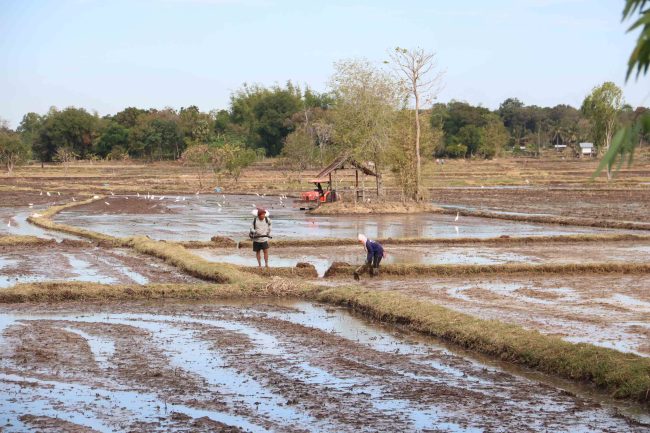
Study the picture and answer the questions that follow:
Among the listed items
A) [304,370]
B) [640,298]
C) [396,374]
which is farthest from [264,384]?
[640,298]

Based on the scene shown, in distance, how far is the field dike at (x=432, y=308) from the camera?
9.29 m

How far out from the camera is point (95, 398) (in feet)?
28.5

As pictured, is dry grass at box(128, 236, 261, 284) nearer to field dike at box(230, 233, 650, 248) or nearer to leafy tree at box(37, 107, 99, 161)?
field dike at box(230, 233, 650, 248)

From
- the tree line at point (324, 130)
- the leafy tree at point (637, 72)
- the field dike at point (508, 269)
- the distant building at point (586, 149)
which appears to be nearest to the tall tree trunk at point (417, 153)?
the tree line at point (324, 130)

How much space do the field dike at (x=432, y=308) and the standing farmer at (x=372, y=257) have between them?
0.46 meters

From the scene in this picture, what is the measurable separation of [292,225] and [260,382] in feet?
78.1

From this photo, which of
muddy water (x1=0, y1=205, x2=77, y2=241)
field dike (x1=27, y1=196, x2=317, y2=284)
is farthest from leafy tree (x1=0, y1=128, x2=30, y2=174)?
field dike (x1=27, y1=196, x2=317, y2=284)

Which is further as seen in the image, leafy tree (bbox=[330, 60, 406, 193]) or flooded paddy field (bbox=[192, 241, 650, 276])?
leafy tree (bbox=[330, 60, 406, 193])

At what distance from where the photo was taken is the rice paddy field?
8211 mm

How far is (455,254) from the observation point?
75.3 feet

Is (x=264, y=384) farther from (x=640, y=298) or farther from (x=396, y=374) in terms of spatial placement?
(x=640, y=298)

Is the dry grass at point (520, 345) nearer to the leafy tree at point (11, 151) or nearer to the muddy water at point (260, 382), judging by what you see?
the muddy water at point (260, 382)

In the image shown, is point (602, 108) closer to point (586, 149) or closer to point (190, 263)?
point (586, 149)

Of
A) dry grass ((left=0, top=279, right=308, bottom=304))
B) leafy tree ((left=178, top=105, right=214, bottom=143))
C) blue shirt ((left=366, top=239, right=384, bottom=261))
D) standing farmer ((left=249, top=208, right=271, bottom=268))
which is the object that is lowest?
dry grass ((left=0, top=279, right=308, bottom=304))
